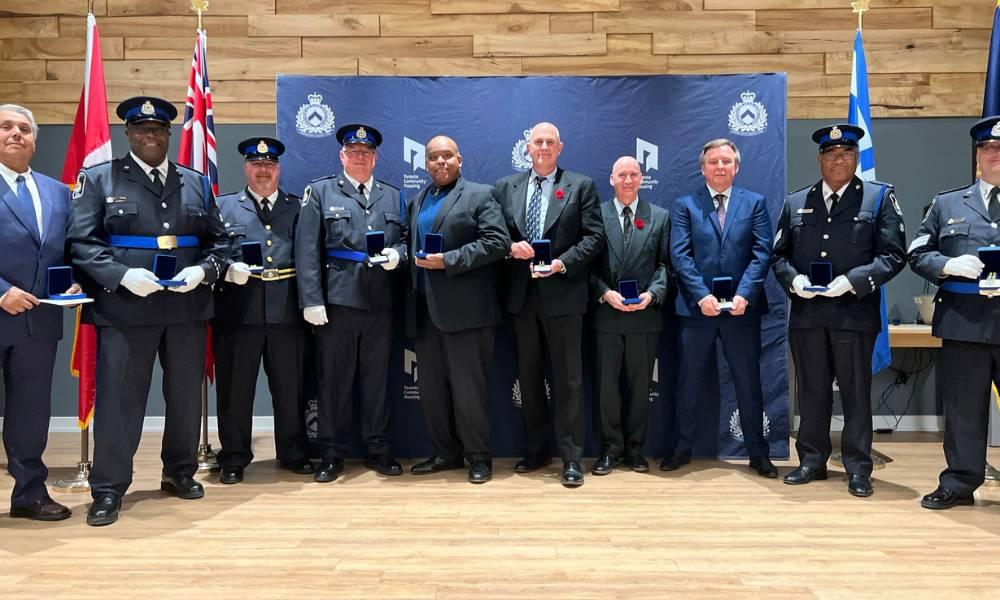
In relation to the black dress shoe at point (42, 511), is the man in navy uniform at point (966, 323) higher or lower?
higher

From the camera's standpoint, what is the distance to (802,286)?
404cm

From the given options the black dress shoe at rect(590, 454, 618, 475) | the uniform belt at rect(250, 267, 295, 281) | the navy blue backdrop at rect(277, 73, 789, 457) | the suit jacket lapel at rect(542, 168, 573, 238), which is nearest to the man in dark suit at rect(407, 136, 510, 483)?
the suit jacket lapel at rect(542, 168, 573, 238)

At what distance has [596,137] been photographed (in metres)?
4.89

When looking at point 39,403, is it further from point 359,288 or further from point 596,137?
point 596,137

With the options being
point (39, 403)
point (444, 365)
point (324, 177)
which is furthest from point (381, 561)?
point (324, 177)

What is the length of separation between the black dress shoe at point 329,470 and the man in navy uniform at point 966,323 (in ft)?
10.4

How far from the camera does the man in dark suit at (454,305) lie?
4273 millimetres

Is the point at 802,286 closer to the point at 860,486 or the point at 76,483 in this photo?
the point at 860,486

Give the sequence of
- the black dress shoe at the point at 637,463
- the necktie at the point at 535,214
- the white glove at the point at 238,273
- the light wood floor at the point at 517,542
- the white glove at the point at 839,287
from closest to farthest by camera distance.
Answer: the light wood floor at the point at 517,542 → the white glove at the point at 839,287 → the white glove at the point at 238,273 → the necktie at the point at 535,214 → the black dress shoe at the point at 637,463

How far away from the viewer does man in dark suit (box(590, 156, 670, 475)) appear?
4.43 m

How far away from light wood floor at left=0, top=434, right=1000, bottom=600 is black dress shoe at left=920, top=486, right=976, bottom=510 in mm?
52

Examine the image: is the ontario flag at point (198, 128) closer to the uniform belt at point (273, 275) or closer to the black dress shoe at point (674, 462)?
the uniform belt at point (273, 275)

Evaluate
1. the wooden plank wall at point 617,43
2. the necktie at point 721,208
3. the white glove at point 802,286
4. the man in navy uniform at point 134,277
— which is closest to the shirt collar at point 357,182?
the man in navy uniform at point 134,277

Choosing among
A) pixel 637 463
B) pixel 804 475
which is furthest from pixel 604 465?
pixel 804 475
